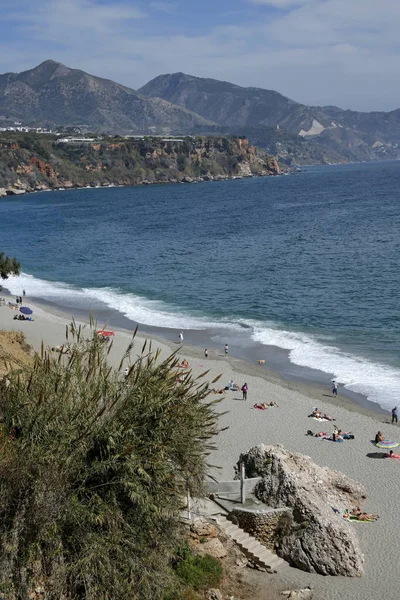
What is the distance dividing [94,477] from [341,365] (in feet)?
67.5

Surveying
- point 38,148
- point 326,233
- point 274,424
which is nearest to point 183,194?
point 38,148

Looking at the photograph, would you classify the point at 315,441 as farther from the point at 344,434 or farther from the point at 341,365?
the point at 341,365

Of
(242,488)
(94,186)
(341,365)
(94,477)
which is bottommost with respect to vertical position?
(242,488)

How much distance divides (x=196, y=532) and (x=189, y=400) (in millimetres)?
3195

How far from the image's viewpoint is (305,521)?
14.9 m

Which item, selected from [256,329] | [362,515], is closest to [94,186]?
[256,329]

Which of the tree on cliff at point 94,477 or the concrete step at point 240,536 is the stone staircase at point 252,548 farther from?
the tree on cliff at point 94,477

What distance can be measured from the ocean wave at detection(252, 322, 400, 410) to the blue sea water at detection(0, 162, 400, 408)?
8 cm

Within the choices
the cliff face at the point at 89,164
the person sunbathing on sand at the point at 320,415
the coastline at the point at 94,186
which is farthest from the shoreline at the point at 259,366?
the cliff face at the point at 89,164

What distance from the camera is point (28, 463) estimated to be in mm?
10352

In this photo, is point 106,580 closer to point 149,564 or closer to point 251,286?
point 149,564

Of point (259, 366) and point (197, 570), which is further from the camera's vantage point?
point (259, 366)

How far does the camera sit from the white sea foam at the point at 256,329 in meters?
27.9

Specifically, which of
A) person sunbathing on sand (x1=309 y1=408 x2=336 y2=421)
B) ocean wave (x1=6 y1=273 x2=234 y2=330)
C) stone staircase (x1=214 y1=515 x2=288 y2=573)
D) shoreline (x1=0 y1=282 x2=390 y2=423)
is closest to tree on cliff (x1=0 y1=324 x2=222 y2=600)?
stone staircase (x1=214 y1=515 x2=288 y2=573)
